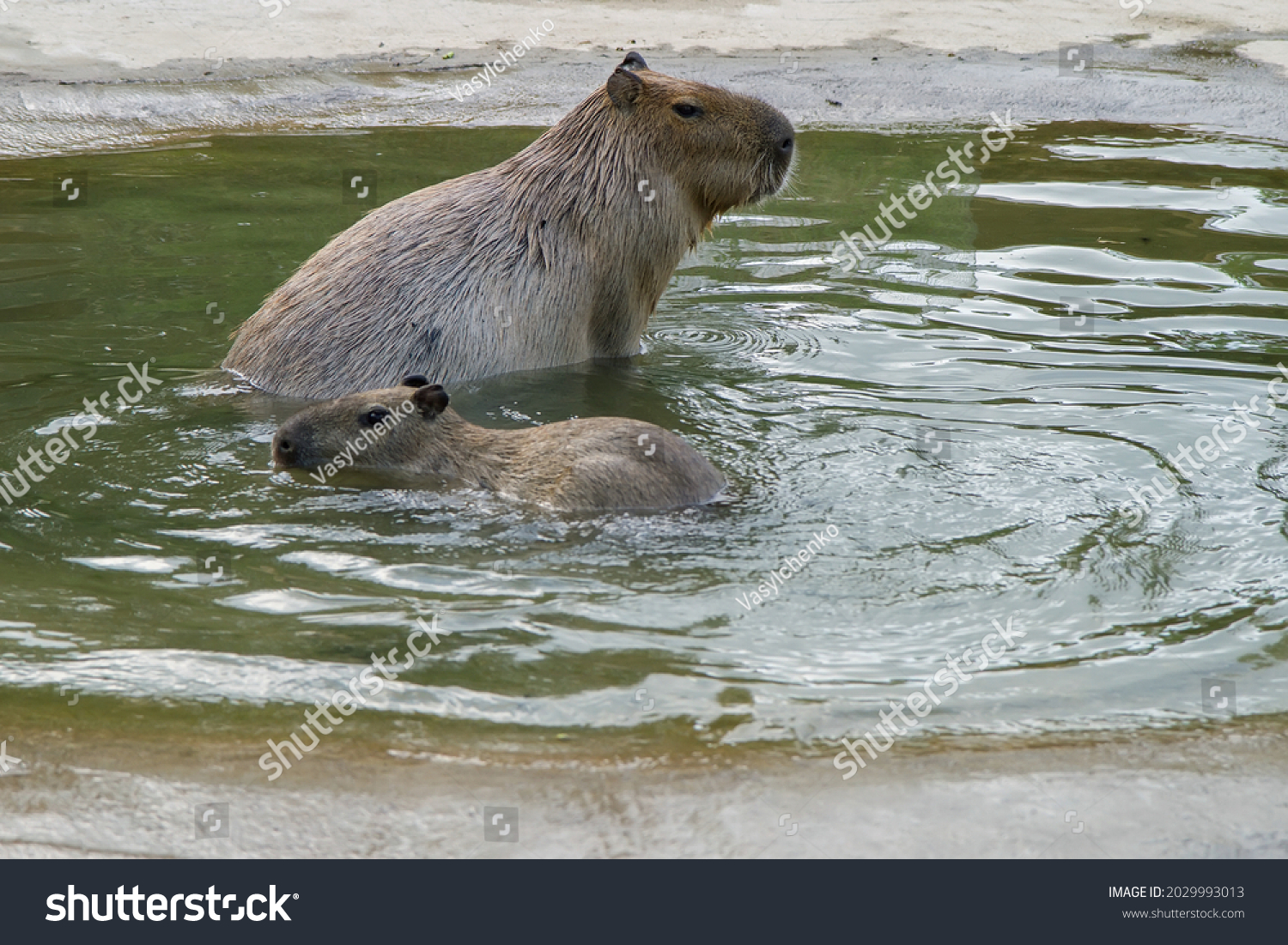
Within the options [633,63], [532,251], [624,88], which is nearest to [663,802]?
[532,251]

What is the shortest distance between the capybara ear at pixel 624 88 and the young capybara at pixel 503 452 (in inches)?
70.3

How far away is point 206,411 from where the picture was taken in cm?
637

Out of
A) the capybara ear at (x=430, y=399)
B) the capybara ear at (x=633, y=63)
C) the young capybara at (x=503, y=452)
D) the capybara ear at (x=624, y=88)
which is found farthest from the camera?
→ the capybara ear at (x=633, y=63)

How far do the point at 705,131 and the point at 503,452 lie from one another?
209cm

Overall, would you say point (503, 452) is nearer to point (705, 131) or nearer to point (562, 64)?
point (705, 131)

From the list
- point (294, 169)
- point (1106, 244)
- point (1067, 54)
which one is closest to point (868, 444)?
point (1106, 244)

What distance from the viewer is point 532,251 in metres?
6.91

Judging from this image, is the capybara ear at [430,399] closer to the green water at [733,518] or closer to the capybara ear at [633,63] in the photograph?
the green water at [733,518]

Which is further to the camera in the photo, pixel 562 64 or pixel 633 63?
pixel 562 64

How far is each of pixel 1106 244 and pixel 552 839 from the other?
22.7 feet

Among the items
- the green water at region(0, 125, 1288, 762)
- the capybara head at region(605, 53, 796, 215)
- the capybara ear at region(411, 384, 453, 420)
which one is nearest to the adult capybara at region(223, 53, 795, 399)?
the capybara head at region(605, 53, 796, 215)

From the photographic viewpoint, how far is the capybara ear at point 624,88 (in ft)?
22.4

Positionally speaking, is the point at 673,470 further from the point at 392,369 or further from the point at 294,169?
the point at 294,169

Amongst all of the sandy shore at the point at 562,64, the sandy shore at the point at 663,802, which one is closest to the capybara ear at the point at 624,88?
the sandy shore at the point at 663,802
